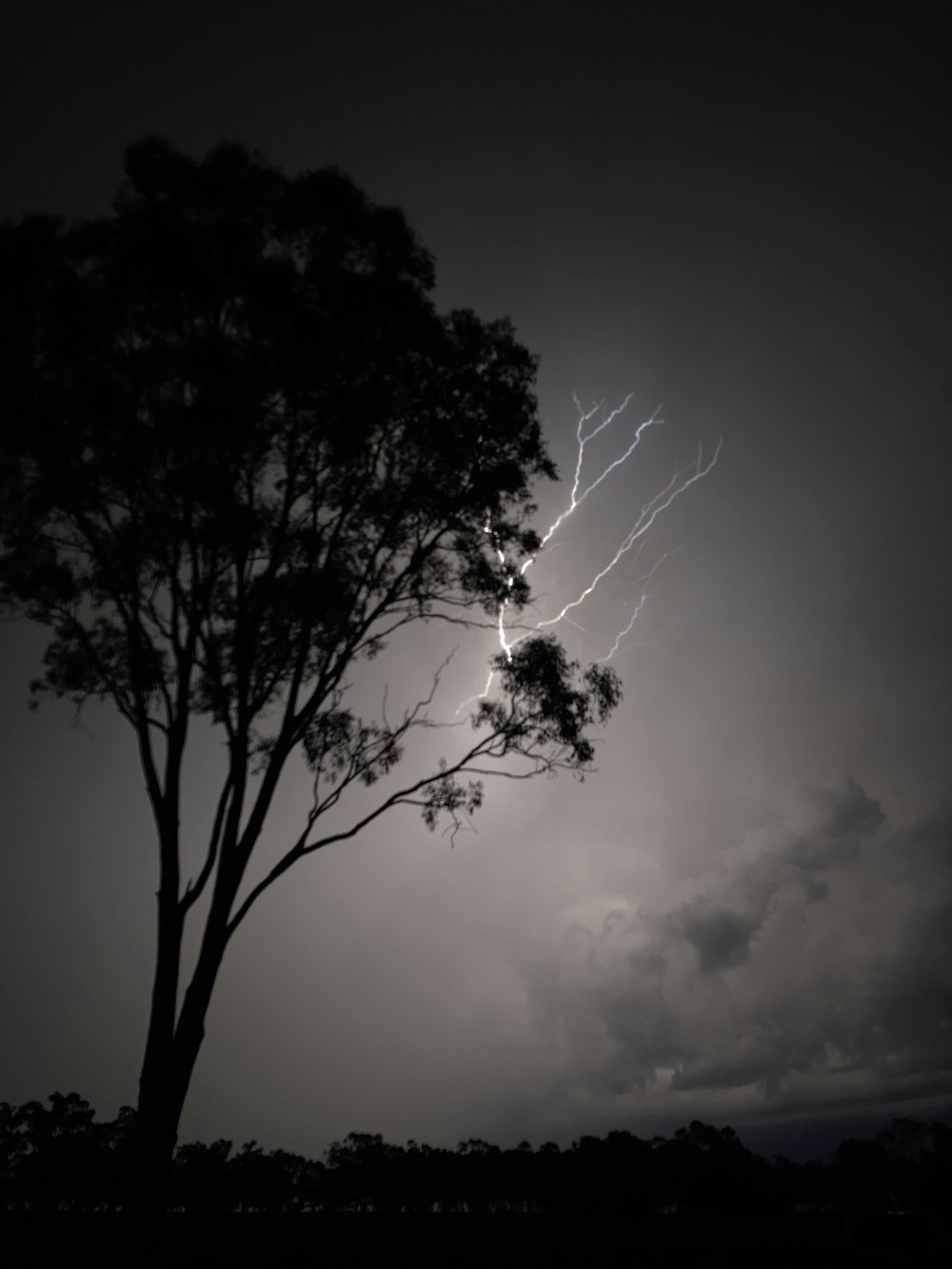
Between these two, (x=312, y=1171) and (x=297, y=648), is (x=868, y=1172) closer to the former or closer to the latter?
(x=312, y=1171)

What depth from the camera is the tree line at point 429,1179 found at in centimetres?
5156

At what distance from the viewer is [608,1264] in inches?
604

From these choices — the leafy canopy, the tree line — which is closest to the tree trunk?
the leafy canopy

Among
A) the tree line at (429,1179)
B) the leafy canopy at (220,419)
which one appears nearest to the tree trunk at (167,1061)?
the leafy canopy at (220,419)

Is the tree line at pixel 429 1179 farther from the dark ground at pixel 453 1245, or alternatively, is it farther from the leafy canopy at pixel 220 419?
the leafy canopy at pixel 220 419

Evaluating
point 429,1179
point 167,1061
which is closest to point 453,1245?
point 167,1061

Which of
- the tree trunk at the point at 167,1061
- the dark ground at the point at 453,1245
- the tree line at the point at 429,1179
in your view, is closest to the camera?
the tree trunk at the point at 167,1061

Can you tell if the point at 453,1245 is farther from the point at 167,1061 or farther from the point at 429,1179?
the point at 429,1179

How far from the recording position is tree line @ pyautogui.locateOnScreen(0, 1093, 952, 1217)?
51562 mm

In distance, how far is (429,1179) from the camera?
194 ft

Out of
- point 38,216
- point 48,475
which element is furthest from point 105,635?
point 38,216

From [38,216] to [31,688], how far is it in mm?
7698

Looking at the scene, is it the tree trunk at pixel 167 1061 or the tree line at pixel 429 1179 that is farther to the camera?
the tree line at pixel 429 1179

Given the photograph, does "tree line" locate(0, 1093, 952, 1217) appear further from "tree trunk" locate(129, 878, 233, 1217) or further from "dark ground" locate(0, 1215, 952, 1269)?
"tree trunk" locate(129, 878, 233, 1217)
